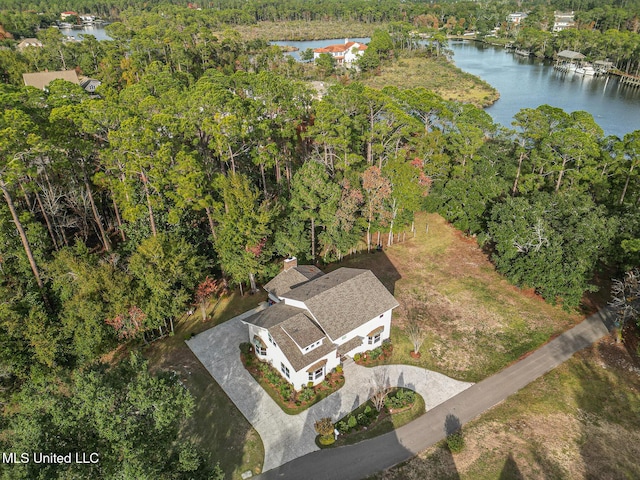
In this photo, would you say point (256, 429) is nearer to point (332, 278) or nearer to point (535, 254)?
point (332, 278)

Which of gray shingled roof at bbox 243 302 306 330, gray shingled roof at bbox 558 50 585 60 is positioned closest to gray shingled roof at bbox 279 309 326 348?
gray shingled roof at bbox 243 302 306 330

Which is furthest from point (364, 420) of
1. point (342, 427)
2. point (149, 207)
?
point (149, 207)

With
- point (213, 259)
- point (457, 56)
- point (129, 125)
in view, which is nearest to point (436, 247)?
point (213, 259)

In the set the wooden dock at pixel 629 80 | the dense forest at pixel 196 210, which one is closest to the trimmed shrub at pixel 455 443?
the dense forest at pixel 196 210

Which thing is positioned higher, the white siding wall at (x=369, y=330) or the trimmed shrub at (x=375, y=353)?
the white siding wall at (x=369, y=330)

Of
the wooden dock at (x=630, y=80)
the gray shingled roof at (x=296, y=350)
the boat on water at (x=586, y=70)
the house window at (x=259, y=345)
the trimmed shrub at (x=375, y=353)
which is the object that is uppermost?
the boat on water at (x=586, y=70)

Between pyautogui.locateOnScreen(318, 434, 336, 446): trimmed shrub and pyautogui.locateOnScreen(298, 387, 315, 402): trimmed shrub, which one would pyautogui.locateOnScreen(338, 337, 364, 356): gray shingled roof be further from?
pyautogui.locateOnScreen(318, 434, 336, 446): trimmed shrub

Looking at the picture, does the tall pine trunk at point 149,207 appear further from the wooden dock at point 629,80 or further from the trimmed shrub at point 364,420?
the wooden dock at point 629,80
